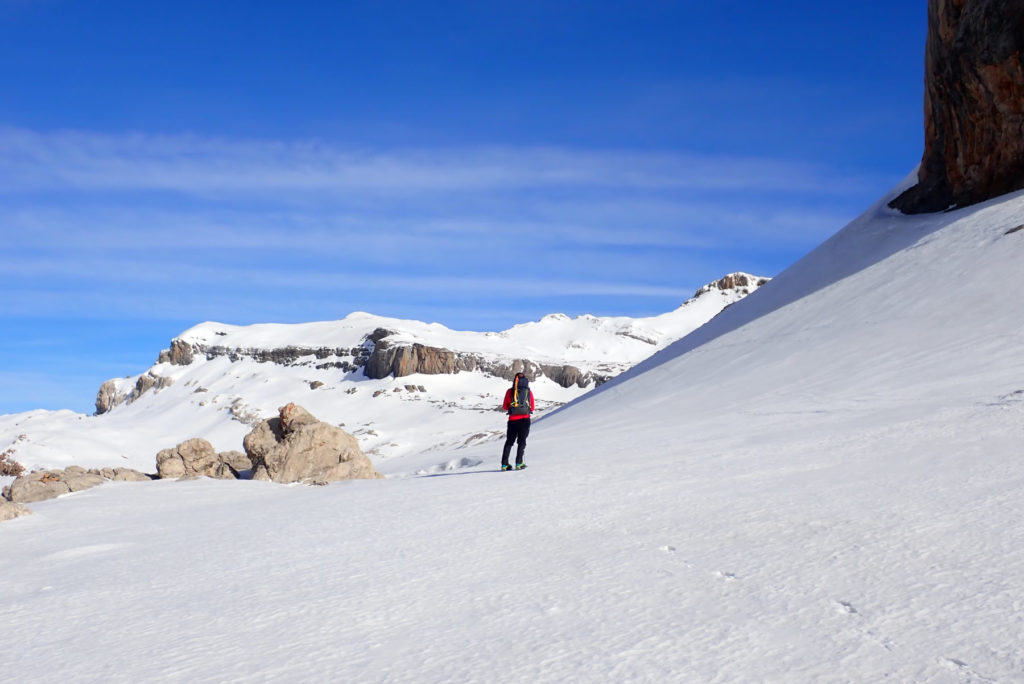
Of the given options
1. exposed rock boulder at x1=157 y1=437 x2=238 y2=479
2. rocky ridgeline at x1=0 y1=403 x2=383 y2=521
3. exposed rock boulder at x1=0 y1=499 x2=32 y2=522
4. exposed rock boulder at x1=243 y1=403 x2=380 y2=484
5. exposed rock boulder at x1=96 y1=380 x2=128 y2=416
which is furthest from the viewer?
exposed rock boulder at x1=96 y1=380 x2=128 y2=416

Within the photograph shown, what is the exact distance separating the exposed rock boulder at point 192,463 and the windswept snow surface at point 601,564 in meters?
2.53

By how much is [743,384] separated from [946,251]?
26.3 feet

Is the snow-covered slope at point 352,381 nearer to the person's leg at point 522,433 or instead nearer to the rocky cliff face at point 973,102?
the rocky cliff face at point 973,102

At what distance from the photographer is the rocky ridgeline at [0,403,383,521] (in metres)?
14.3

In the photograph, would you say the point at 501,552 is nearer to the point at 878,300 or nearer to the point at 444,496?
the point at 444,496

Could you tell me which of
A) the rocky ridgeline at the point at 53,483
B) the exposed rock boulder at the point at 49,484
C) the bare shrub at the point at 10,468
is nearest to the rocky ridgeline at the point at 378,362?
the bare shrub at the point at 10,468

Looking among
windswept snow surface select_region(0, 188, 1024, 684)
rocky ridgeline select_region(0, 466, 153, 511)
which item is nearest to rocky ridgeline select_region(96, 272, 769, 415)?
rocky ridgeline select_region(0, 466, 153, 511)

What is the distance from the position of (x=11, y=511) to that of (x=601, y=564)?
9399mm

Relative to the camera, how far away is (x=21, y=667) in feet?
15.5

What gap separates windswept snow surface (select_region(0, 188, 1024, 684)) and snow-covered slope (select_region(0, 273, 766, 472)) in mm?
25867

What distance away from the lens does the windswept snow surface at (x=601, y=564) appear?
162 inches

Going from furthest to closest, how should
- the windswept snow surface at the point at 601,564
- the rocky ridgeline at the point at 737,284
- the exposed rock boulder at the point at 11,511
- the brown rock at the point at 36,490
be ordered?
the rocky ridgeline at the point at 737,284, the brown rock at the point at 36,490, the exposed rock boulder at the point at 11,511, the windswept snow surface at the point at 601,564

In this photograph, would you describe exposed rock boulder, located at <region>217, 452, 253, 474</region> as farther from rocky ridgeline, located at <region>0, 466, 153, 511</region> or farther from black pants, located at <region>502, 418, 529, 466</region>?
black pants, located at <region>502, 418, 529, 466</region>

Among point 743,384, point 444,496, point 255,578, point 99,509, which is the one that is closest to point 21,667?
point 255,578
